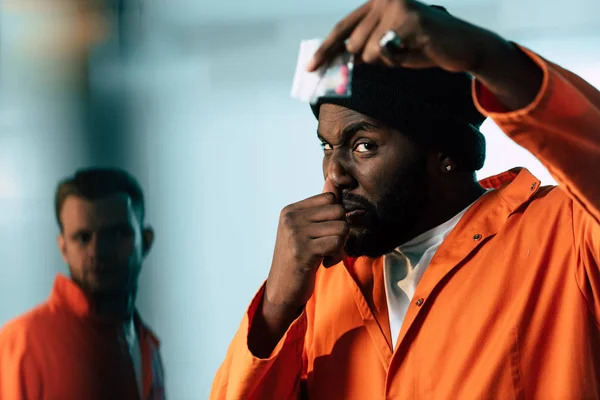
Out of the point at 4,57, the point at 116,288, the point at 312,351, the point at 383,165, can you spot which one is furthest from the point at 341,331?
the point at 4,57

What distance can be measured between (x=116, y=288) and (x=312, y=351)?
58cm

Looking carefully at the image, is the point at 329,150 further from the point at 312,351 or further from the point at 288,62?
the point at 288,62

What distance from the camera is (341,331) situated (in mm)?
1110

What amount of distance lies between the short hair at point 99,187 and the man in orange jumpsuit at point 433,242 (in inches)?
14.9

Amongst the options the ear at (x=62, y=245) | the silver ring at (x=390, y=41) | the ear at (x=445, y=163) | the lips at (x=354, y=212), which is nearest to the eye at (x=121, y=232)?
the ear at (x=62, y=245)

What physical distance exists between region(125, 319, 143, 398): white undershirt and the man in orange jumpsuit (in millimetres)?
506

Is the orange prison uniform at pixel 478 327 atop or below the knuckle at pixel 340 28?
below

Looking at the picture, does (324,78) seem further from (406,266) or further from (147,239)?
(147,239)

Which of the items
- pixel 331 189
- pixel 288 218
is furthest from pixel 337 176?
pixel 288 218

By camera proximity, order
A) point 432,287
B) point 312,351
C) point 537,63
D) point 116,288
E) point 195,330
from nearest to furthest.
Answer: point 537,63
point 432,287
point 312,351
point 116,288
point 195,330

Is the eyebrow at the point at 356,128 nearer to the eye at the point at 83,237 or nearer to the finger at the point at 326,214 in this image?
the finger at the point at 326,214

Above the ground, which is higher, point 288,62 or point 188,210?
point 288,62

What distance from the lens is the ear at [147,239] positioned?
5.27 ft

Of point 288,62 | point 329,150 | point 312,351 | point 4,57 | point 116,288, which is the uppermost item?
point 288,62
